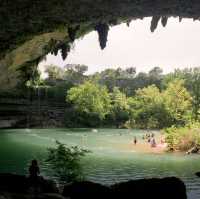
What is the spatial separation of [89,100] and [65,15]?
8651cm

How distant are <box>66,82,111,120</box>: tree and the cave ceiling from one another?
74683 mm

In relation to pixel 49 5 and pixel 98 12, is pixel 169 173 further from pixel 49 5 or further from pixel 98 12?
pixel 49 5

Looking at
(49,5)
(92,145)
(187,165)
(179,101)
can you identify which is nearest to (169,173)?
(187,165)

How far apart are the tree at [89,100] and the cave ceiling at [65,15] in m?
74.7

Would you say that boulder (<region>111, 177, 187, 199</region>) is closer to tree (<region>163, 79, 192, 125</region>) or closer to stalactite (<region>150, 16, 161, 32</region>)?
stalactite (<region>150, 16, 161, 32</region>)

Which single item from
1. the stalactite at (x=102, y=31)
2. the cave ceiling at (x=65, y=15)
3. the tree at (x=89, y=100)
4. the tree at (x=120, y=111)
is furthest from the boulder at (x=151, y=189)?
the tree at (x=120, y=111)

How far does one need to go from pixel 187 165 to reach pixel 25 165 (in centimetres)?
1420

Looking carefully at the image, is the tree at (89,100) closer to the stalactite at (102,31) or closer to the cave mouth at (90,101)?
the cave mouth at (90,101)

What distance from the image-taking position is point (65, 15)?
23859 millimetres

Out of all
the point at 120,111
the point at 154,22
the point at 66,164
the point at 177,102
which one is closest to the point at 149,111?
the point at 177,102

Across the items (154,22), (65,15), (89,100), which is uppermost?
(154,22)

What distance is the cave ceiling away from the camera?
21.6 metres

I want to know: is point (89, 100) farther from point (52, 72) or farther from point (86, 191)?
point (86, 191)

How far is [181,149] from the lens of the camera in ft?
173
